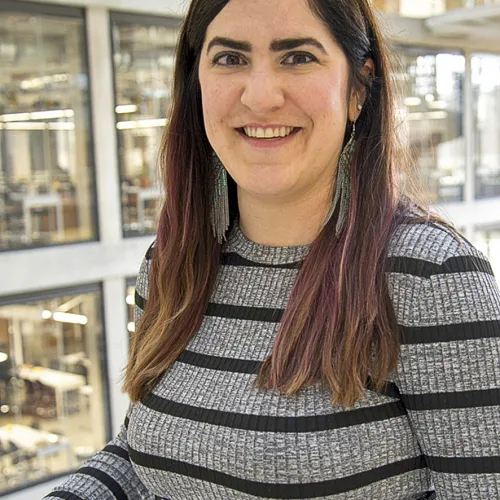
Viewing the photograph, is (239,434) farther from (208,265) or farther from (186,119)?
(186,119)

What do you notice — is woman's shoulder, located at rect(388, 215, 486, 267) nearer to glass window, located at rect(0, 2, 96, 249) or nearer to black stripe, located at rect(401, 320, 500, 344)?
black stripe, located at rect(401, 320, 500, 344)

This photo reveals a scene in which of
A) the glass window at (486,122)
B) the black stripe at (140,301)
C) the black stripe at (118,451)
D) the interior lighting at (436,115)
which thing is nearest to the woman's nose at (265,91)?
the black stripe at (140,301)

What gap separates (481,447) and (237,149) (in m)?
0.55

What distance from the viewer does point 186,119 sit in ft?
4.28

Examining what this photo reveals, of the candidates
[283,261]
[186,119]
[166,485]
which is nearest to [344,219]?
[283,261]

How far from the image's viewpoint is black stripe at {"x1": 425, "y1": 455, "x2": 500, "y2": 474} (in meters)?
0.93

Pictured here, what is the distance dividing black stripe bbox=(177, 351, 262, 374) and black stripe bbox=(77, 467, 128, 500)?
239mm

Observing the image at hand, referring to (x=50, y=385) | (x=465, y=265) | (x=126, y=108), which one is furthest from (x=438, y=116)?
(x=465, y=265)

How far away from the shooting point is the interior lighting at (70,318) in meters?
6.04

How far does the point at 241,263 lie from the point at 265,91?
330 millimetres

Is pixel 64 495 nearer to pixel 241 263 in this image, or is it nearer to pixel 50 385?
pixel 241 263

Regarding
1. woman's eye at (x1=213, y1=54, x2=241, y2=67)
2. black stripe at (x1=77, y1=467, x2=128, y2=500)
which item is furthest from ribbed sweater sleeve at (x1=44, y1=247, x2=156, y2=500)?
woman's eye at (x1=213, y1=54, x2=241, y2=67)

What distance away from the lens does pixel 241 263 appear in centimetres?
124

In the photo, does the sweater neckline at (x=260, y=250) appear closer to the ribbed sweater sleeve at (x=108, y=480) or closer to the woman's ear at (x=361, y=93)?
the woman's ear at (x=361, y=93)
